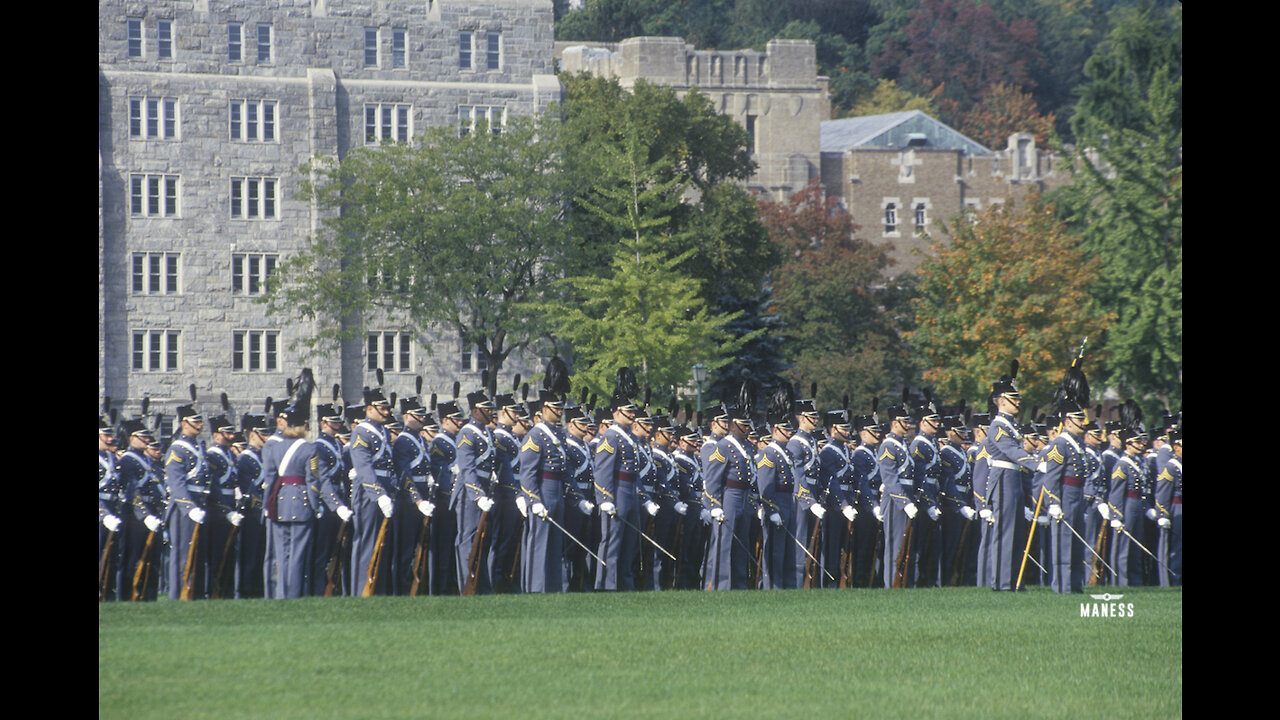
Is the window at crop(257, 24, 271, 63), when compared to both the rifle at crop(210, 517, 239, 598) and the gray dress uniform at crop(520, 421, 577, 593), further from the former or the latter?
the rifle at crop(210, 517, 239, 598)

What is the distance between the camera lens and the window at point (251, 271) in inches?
736

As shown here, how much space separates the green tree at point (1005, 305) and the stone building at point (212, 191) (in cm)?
1061

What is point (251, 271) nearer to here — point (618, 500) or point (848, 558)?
point (618, 500)

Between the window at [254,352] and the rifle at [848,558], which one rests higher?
the window at [254,352]

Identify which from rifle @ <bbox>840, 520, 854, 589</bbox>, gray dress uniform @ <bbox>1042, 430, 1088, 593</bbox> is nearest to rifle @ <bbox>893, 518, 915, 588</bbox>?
rifle @ <bbox>840, 520, 854, 589</bbox>

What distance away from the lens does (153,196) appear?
1841 centimetres

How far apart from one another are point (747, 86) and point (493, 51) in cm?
1751

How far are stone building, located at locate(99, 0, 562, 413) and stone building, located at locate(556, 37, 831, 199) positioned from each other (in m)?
17.6

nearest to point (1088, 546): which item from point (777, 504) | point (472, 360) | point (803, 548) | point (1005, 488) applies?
point (1005, 488)

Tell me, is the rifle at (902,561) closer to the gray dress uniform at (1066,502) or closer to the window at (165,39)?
the gray dress uniform at (1066,502)

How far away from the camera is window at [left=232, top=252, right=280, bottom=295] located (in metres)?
18.7

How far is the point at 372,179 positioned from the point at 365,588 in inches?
478

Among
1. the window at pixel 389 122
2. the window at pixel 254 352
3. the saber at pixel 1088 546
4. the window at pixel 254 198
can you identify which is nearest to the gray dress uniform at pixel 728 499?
the saber at pixel 1088 546
